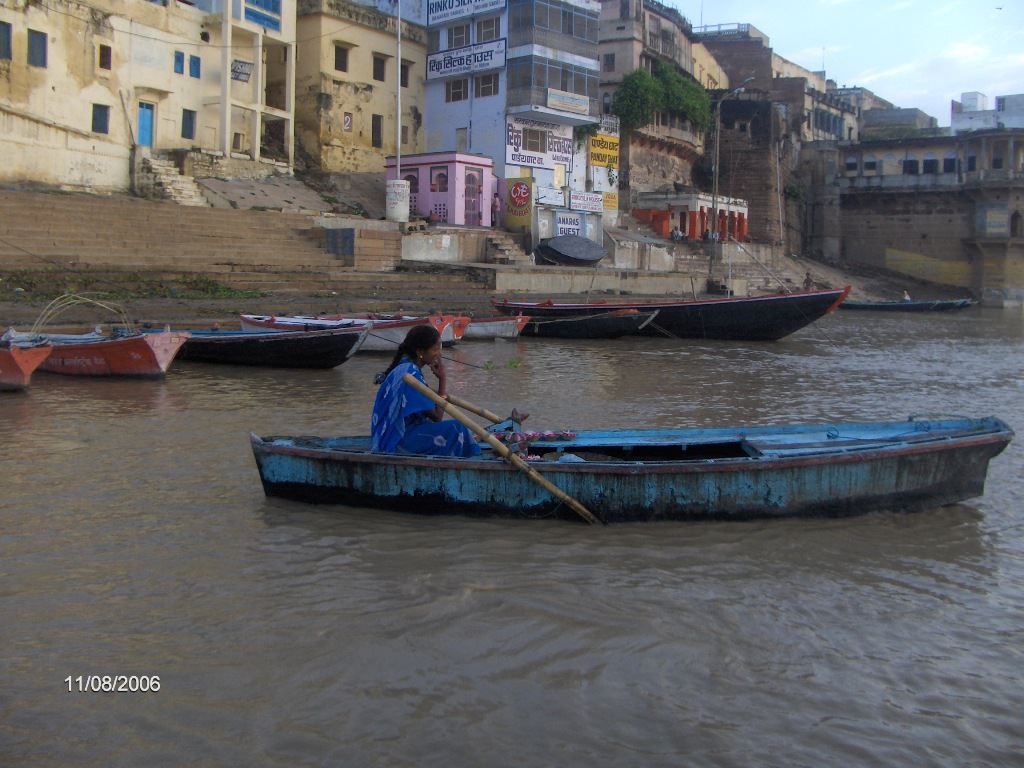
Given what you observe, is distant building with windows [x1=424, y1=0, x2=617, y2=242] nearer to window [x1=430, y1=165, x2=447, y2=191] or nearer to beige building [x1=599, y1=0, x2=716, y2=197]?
window [x1=430, y1=165, x2=447, y2=191]

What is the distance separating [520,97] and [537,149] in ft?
7.67

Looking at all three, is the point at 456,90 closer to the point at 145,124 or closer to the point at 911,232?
the point at 145,124

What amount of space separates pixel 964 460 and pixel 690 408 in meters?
5.21

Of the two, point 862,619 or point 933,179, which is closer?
point 862,619

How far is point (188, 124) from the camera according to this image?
27859 millimetres

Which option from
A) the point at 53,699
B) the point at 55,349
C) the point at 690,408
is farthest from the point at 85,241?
the point at 53,699

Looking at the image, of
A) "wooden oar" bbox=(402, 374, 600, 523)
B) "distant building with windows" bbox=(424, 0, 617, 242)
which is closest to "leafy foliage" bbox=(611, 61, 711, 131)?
"distant building with windows" bbox=(424, 0, 617, 242)

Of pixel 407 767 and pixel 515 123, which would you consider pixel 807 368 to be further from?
pixel 515 123

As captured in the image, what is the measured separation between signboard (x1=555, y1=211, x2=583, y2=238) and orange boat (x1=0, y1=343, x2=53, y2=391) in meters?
23.4

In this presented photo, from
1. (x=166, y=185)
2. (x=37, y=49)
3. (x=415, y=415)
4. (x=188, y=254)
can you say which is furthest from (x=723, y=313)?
(x=37, y=49)

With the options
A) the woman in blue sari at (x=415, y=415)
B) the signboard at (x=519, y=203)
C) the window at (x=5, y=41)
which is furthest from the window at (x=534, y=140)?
the woman in blue sari at (x=415, y=415)

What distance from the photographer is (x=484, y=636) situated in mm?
4625

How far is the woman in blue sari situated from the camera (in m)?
6.37
